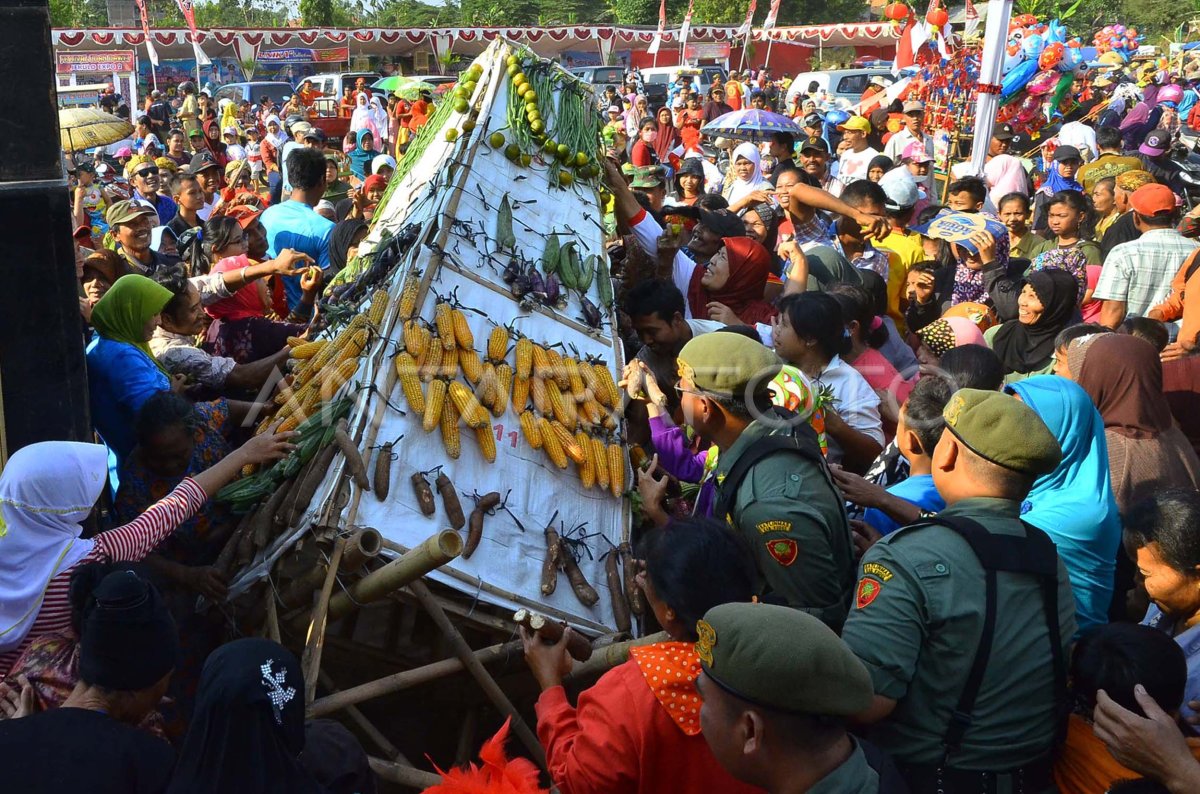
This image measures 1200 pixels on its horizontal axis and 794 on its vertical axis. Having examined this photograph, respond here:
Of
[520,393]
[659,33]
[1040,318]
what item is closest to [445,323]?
[520,393]

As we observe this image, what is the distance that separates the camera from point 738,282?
5863 millimetres

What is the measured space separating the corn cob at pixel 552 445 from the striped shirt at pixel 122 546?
1.21 metres

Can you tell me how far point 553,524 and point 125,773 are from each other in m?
1.69

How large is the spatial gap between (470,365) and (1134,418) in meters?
2.68

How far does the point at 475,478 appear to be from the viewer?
11.9 ft

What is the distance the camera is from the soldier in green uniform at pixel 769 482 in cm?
294

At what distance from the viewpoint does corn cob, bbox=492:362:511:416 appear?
392 cm

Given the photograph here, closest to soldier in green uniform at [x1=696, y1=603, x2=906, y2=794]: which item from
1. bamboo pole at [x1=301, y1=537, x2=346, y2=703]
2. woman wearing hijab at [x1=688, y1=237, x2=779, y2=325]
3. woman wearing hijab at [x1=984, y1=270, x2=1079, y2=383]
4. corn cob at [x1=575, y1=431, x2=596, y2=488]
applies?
bamboo pole at [x1=301, y1=537, x2=346, y2=703]

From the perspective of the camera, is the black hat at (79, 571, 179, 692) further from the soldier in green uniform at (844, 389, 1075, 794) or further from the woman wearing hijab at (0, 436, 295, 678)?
the soldier in green uniform at (844, 389, 1075, 794)

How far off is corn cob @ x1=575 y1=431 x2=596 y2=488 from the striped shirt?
4.35ft

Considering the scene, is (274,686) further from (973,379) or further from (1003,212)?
(1003,212)

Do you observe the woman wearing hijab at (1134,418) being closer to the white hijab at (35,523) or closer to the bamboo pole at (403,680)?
the bamboo pole at (403,680)

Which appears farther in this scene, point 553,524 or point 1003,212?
point 1003,212

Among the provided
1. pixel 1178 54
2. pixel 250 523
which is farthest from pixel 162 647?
pixel 1178 54
